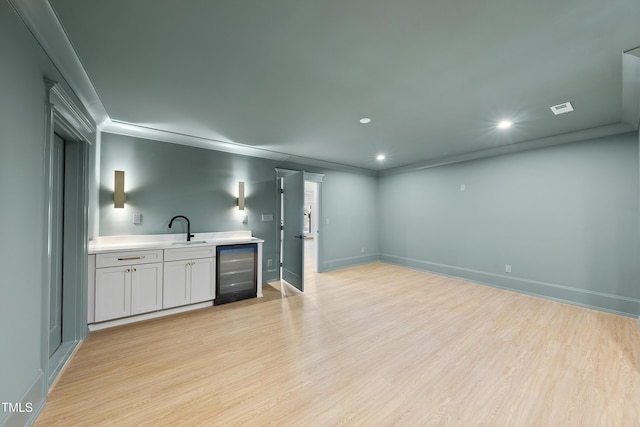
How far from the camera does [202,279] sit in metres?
3.42

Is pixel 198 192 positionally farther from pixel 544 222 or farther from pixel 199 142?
pixel 544 222

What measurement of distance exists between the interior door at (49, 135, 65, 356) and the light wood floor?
0.97 feet

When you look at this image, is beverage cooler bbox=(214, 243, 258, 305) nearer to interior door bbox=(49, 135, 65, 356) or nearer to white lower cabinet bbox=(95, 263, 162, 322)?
white lower cabinet bbox=(95, 263, 162, 322)

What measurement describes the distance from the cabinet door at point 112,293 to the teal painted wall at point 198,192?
786 millimetres

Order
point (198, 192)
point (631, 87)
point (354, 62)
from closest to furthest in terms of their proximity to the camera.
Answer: point (354, 62) < point (631, 87) < point (198, 192)

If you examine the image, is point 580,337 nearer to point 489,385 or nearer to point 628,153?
point 489,385

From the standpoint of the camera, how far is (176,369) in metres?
2.09

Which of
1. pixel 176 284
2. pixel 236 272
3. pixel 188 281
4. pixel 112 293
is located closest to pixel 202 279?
pixel 188 281

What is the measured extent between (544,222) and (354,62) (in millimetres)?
4114

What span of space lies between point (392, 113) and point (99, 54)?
279cm

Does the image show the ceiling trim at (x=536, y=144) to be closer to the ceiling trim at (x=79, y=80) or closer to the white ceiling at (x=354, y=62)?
the white ceiling at (x=354, y=62)

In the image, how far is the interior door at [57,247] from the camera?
2.22 meters

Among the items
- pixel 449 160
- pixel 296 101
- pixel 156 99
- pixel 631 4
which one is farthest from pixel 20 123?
pixel 449 160

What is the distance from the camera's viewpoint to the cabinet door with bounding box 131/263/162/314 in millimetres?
2930
